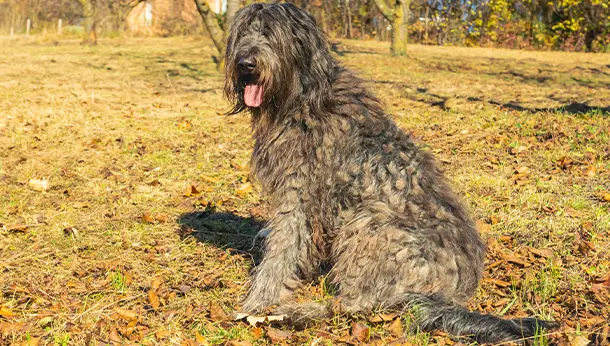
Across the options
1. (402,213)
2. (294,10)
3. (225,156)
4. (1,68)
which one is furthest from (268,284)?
(1,68)

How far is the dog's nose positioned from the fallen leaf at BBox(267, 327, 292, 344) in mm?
1681

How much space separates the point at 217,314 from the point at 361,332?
3.27 ft

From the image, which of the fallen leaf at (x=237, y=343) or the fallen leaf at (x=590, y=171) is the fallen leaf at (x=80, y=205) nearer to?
the fallen leaf at (x=237, y=343)

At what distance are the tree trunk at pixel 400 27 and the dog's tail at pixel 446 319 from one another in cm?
1568

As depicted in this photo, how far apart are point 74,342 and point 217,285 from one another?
1.20m

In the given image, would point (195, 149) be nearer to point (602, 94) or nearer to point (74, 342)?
point (74, 342)

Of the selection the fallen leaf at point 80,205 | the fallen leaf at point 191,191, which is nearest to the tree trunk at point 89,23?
the fallen leaf at point 191,191

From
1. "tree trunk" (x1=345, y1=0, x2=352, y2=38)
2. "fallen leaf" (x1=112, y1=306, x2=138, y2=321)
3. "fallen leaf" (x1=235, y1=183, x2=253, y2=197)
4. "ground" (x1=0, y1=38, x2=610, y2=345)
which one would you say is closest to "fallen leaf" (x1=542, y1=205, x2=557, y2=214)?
"ground" (x1=0, y1=38, x2=610, y2=345)

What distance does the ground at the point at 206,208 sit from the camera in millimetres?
4008

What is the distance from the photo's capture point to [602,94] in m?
11.9

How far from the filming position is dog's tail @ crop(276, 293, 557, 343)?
3275mm

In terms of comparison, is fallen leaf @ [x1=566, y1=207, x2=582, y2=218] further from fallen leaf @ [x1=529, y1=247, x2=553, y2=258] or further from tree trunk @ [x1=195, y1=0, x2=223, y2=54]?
tree trunk @ [x1=195, y1=0, x2=223, y2=54]

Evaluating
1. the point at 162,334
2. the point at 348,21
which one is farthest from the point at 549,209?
the point at 348,21

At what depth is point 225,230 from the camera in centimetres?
584
